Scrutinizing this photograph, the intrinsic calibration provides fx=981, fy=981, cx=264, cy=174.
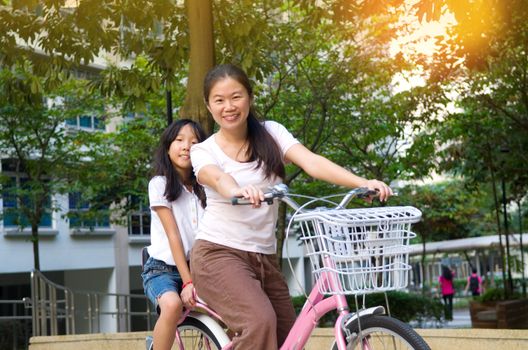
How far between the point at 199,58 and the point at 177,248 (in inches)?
159

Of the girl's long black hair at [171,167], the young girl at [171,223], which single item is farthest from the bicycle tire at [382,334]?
the girl's long black hair at [171,167]

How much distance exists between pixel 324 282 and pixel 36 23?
8068 millimetres

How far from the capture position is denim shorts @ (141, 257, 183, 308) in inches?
195

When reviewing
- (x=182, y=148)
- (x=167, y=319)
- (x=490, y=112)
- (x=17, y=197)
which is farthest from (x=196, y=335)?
(x=17, y=197)

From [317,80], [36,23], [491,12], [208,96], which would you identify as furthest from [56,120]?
[208,96]

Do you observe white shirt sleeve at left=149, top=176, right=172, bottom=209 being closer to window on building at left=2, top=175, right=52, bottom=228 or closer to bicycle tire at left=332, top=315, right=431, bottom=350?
bicycle tire at left=332, top=315, right=431, bottom=350

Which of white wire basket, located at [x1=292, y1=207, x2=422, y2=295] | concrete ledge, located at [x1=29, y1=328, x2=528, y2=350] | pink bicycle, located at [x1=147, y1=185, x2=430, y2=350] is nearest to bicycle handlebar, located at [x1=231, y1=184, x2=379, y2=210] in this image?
pink bicycle, located at [x1=147, y1=185, x2=430, y2=350]

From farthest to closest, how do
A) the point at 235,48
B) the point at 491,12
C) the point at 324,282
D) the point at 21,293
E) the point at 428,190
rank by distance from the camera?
the point at 428,190, the point at 21,293, the point at 235,48, the point at 491,12, the point at 324,282

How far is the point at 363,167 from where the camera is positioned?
2333 centimetres

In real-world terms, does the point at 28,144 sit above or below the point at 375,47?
below

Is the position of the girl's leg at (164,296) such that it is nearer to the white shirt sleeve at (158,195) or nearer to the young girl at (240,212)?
the white shirt sleeve at (158,195)

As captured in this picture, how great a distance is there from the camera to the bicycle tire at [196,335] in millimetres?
4781

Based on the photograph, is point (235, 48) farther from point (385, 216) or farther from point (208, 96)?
point (385, 216)

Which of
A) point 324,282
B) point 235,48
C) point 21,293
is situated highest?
point 235,48
